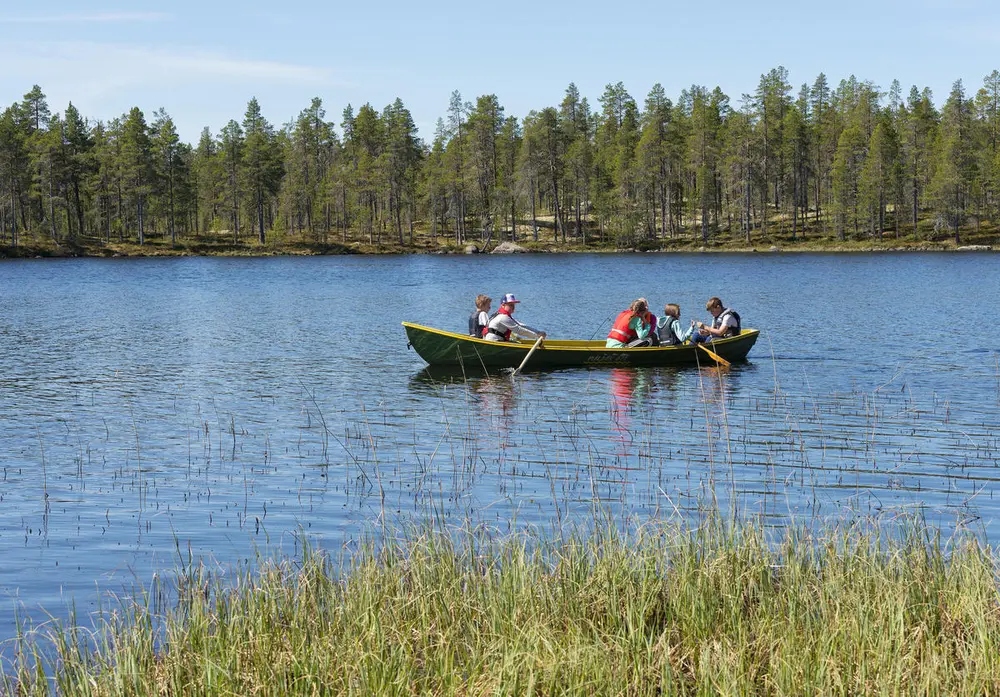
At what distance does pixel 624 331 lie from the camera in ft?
77.6

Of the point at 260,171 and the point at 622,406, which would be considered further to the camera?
the point at 260,171

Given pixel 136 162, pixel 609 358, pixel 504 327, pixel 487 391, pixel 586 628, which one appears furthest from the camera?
pixel 136 162

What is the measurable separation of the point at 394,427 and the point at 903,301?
3270cm

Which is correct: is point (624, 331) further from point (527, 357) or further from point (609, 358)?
point (527, 357)

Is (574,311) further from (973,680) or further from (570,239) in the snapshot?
(570,239)

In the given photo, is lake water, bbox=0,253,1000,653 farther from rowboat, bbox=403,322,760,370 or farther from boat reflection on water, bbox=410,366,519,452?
rowboat, bbox=403,322,760,370

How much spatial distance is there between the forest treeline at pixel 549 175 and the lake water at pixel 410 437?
6115 centimetres

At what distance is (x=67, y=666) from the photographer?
5762 millimetres

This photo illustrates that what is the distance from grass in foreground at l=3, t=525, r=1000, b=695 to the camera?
5.46 metres

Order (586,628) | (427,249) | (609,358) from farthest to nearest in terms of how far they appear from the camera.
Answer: (427,249), (609,358), (586,628)

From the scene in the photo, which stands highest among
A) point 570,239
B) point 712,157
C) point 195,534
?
point 712,157

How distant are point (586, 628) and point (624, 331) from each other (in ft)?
58.1

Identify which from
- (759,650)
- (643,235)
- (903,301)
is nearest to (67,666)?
(759,650)

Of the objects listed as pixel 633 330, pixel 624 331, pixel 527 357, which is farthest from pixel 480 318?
pixel 633 330
